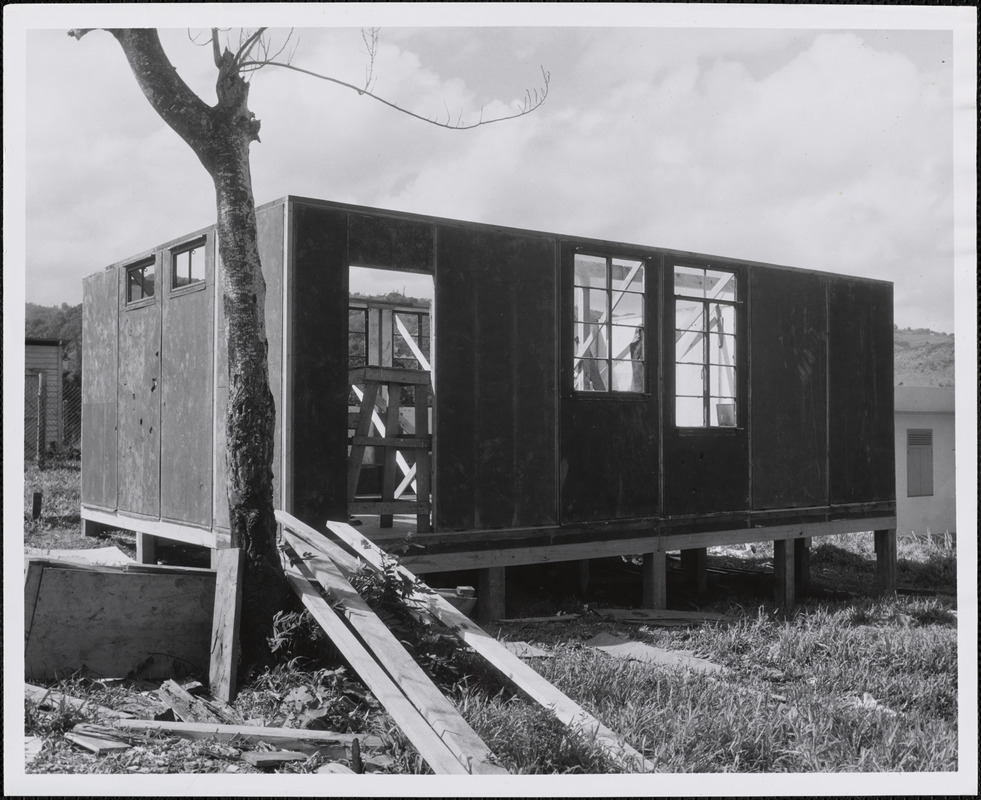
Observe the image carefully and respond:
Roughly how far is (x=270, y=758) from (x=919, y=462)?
53.8ft

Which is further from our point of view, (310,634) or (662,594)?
(662,594)

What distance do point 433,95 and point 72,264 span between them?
12.4 ft

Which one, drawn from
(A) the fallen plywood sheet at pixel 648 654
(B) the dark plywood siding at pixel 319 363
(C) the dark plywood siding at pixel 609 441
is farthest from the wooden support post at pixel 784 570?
(B) the dark plywood siding at pixel 319 363

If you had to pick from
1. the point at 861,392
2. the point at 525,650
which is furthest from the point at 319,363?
the point at 861,392

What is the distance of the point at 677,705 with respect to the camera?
6.04 m

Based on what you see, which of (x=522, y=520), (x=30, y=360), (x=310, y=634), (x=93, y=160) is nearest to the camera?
(x=310, y=634)

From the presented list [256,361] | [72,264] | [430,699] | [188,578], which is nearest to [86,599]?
[188,578]

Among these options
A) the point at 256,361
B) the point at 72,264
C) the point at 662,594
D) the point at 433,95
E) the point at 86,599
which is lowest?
the point at 662,594

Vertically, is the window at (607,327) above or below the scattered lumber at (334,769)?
above

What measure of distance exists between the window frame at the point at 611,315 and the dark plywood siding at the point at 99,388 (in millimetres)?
5388

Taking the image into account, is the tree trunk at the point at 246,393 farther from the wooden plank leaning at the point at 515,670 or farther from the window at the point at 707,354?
the window at the point at 707,354

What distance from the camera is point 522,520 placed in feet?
32.9

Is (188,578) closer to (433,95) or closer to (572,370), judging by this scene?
(433,95)

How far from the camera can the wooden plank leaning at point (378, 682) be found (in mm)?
4828
